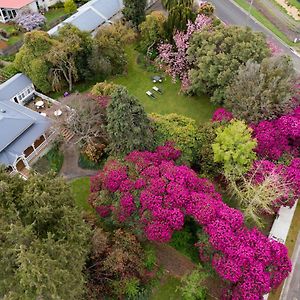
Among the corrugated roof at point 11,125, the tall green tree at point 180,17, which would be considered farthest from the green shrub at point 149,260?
the tall green tree at point 180,17

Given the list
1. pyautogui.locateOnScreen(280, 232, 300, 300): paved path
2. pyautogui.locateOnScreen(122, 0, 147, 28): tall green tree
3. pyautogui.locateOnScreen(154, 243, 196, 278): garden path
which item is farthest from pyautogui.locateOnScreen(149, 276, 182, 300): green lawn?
pyautogui.locateOnScreen(122, 0, 147, 28): tall green tree

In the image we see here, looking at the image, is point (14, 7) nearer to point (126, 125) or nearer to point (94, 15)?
point (94, 15)

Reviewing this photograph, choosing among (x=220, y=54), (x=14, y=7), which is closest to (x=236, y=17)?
(x=220, y=54)

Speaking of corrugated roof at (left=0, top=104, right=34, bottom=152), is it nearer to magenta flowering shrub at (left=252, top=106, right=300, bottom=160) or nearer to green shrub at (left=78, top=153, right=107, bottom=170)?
green shrub at (left=78, top=153, right=107, bottom=170)

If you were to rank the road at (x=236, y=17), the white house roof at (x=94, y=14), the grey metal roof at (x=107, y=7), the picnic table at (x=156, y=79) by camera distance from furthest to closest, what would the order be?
1. the road at (x=236, y=17)
2. the grey metal roof at (x=107, y=7)
3. the white house roof at (x=94, y=14)
4. the picnic table at (x=156, y=79)

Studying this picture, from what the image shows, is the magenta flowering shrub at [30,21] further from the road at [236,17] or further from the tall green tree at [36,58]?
the road at [236,17]
